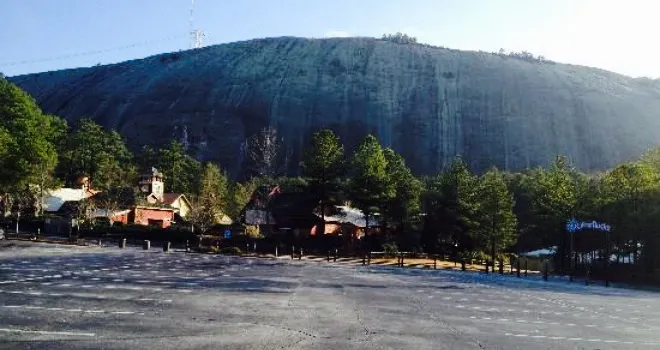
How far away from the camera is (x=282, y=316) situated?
1348 cm

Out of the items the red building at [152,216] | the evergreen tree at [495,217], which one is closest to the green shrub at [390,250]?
the evergreen tree at [495,217]

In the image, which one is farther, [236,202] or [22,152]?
[236,202]

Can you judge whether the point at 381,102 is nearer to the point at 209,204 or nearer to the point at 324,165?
the point at 209,204

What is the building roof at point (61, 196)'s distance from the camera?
73.0 m

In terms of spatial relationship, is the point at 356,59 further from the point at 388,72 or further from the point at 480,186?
the point at 480,186

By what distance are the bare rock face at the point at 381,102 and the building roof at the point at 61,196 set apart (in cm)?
4695

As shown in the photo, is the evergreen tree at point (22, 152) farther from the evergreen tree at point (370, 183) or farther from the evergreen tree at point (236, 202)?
the evergreen tree at point (370, 183)

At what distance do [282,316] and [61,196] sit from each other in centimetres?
7344

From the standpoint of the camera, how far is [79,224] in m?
60.4

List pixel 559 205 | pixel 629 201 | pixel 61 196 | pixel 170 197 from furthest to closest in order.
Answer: pixel 170 197, pixel 61 196, pixel 559 205, pixel 629 201

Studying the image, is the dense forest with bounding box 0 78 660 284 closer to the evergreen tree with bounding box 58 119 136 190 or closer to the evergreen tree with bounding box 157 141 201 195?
the evergreen tree with bounding box 58 119 136 190

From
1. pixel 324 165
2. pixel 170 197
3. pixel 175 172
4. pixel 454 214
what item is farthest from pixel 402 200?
pixel 175 172

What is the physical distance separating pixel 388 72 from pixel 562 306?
14061 centimetres

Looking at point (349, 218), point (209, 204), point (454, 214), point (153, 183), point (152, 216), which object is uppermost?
point (153, 183)
